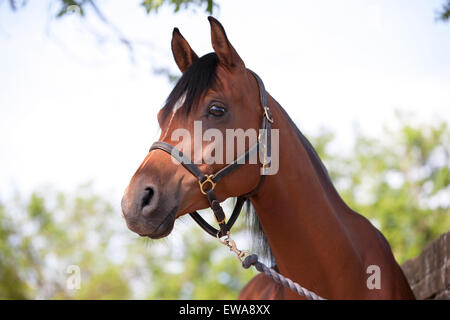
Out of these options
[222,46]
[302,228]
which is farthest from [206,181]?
[222,46]

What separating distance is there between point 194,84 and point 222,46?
1.00ft

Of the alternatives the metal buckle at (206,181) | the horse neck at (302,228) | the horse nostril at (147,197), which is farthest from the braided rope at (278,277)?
the horse nostril at (147,197)

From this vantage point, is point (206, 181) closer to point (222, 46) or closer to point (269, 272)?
point (269, 272)

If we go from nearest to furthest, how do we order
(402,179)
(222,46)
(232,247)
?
(232,247), (222,46), (402,179)

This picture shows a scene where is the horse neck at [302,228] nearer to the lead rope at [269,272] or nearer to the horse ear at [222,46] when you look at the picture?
the lead rope at [269,272]

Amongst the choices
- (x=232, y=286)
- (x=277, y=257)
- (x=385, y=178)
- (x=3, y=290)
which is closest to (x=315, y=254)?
(x=277, y=257)

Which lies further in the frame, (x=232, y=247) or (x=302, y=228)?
(x=302, y=228)

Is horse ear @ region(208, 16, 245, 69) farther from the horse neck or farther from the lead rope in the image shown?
the lead rope

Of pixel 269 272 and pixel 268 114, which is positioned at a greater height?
pixel 268 114

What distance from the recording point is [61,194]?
2736 cm

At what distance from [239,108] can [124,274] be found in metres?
24.0

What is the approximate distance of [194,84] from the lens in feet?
8.90

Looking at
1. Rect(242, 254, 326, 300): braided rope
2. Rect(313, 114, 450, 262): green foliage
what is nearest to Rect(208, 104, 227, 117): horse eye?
Rect(242, 254, 326, 300): braided rope
